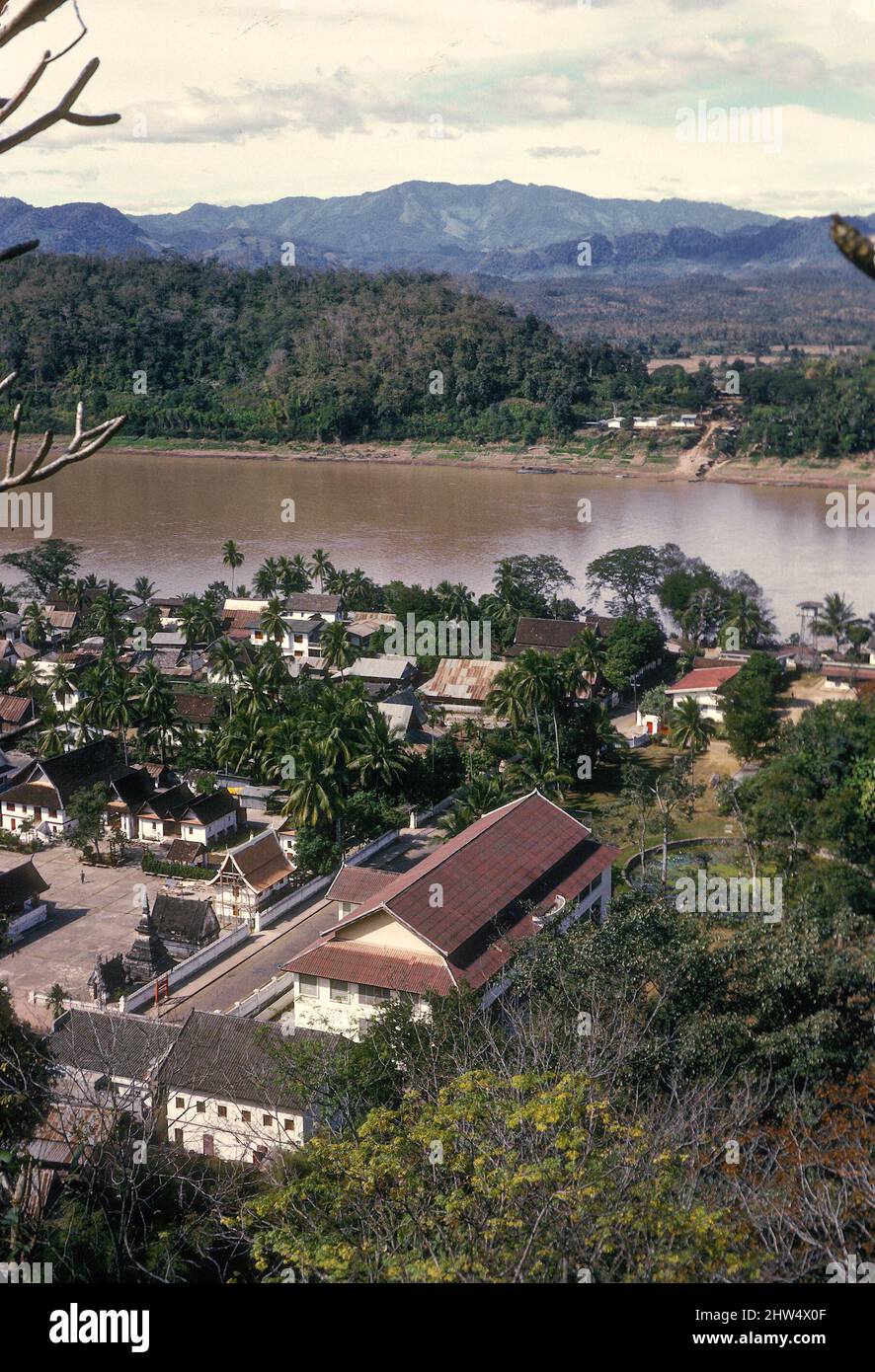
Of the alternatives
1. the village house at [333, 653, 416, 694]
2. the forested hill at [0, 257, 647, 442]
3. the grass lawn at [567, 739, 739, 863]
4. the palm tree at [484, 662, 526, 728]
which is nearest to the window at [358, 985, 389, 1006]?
the grass lawn at [567, 739, 739, 863]

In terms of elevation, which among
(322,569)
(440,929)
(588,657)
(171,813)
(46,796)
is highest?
(322,569)

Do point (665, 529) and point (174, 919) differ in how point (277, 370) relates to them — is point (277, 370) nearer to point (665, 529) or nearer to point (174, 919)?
point (665, 529)

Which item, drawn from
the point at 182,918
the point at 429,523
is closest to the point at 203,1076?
the point at 182,918

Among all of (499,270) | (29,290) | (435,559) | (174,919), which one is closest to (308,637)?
(435,559)

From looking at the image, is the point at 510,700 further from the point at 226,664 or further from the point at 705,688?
the point at 226,664

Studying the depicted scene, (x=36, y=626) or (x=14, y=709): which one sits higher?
(x=36, y=626)

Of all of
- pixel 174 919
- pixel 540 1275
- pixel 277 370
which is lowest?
pixel 174 919

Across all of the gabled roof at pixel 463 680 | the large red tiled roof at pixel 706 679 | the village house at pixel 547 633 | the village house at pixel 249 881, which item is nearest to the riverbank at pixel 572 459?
the village house at pixel 547 633
